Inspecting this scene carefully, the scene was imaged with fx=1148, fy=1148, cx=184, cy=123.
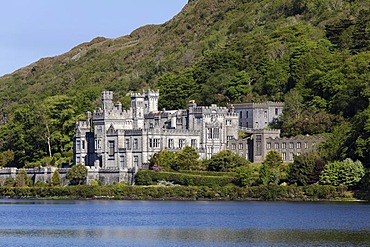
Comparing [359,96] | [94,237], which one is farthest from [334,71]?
[94,237]

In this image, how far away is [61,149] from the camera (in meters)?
136

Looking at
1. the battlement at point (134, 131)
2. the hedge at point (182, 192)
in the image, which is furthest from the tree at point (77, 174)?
the battlement at point (134, 131)

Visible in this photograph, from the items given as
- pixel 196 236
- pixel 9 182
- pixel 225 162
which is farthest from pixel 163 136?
pixel 196 236

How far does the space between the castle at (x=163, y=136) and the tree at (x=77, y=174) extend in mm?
1764

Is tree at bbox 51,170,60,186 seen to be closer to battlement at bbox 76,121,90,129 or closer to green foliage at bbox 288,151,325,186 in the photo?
battlement at bbox 76,121,90,129

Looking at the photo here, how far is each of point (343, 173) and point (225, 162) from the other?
14.5 metres

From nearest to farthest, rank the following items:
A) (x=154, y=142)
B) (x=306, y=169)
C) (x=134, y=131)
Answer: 1. (x=306, y=169)
2. (x=154, y=142)
3. (x=134, y=131)

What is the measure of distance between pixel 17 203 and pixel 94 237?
129 feet

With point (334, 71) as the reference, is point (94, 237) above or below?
below

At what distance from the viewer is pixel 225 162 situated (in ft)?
363

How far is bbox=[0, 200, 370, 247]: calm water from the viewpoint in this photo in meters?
70.8

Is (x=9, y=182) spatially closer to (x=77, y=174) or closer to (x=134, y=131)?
(x=77, y=174)

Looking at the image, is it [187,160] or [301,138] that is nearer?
[187,160]

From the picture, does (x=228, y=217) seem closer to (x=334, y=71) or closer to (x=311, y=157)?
(x=311, y=157)
